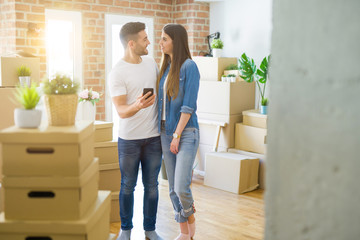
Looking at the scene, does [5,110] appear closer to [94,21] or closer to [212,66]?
[94,21]

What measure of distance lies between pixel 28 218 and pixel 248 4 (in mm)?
4010

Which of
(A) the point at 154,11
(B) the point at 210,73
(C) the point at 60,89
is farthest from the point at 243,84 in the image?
(C) the point at 60,89

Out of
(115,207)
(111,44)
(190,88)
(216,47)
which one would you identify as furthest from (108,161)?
(216,47)

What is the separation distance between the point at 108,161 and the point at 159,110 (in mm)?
795

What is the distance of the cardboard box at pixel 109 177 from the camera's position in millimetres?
3424

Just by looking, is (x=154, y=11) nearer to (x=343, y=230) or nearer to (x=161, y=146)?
(x=161, y=146)

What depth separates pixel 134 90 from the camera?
2852 mm

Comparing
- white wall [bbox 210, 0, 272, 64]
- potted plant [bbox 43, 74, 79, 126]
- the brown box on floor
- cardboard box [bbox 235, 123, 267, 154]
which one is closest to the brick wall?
white wall [bbox 210, 0, 272, 64]

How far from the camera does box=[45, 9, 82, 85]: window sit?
480 centimetres

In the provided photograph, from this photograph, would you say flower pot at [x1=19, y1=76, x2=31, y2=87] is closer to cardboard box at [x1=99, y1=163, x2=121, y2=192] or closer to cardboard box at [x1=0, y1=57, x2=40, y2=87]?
cardboard box at [x1=0, y1=57, x2=40, y2=87]

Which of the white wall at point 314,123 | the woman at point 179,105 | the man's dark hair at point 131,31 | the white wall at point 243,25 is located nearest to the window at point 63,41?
the white wall at point 243,25

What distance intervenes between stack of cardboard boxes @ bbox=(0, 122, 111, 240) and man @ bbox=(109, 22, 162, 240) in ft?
2.85

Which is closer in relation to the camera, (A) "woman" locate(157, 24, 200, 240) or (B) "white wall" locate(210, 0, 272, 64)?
(A) "woman" locate(157, 24, 200, 240)

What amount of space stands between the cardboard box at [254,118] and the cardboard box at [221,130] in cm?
12
